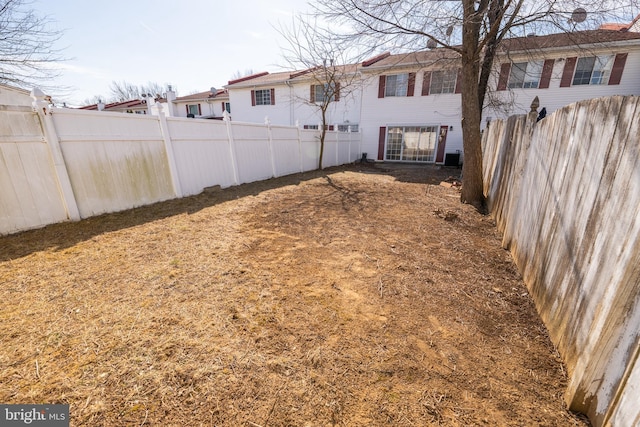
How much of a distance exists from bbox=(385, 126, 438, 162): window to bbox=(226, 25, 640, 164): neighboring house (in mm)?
52

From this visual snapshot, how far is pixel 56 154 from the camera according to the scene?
3.88 meters

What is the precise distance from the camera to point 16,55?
8.67 m

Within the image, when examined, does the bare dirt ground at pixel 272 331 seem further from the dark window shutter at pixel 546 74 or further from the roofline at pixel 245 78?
the roofline at pixel 245 78

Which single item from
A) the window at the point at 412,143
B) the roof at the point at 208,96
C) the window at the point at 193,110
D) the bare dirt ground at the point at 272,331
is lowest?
the bare dirt ground at the point at 272,331

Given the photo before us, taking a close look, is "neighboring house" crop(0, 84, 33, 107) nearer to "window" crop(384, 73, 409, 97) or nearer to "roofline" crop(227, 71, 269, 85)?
"roofline" crop(227, 71, 269, 85)

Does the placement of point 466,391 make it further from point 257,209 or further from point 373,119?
point 373,119

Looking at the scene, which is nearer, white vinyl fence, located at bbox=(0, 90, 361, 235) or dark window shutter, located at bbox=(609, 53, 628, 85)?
white vinyl fence, located at bbox=(0, 90, 361, 235)

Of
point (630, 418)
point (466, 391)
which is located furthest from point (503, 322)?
point (630, 418)

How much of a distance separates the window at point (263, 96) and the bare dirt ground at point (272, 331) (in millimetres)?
16136

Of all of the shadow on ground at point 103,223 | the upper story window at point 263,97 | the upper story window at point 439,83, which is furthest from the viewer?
the upper story window at point 263,97

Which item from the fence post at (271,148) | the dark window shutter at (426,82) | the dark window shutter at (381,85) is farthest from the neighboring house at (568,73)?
the fence post at (271,148)

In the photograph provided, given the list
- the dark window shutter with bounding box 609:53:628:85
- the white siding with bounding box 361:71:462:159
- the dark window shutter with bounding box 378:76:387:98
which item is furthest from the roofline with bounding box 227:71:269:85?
the dark window shutter with bounding box 609:53:628:85

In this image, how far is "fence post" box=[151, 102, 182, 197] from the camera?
17.2ft

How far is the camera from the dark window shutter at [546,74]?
11.3 metres
